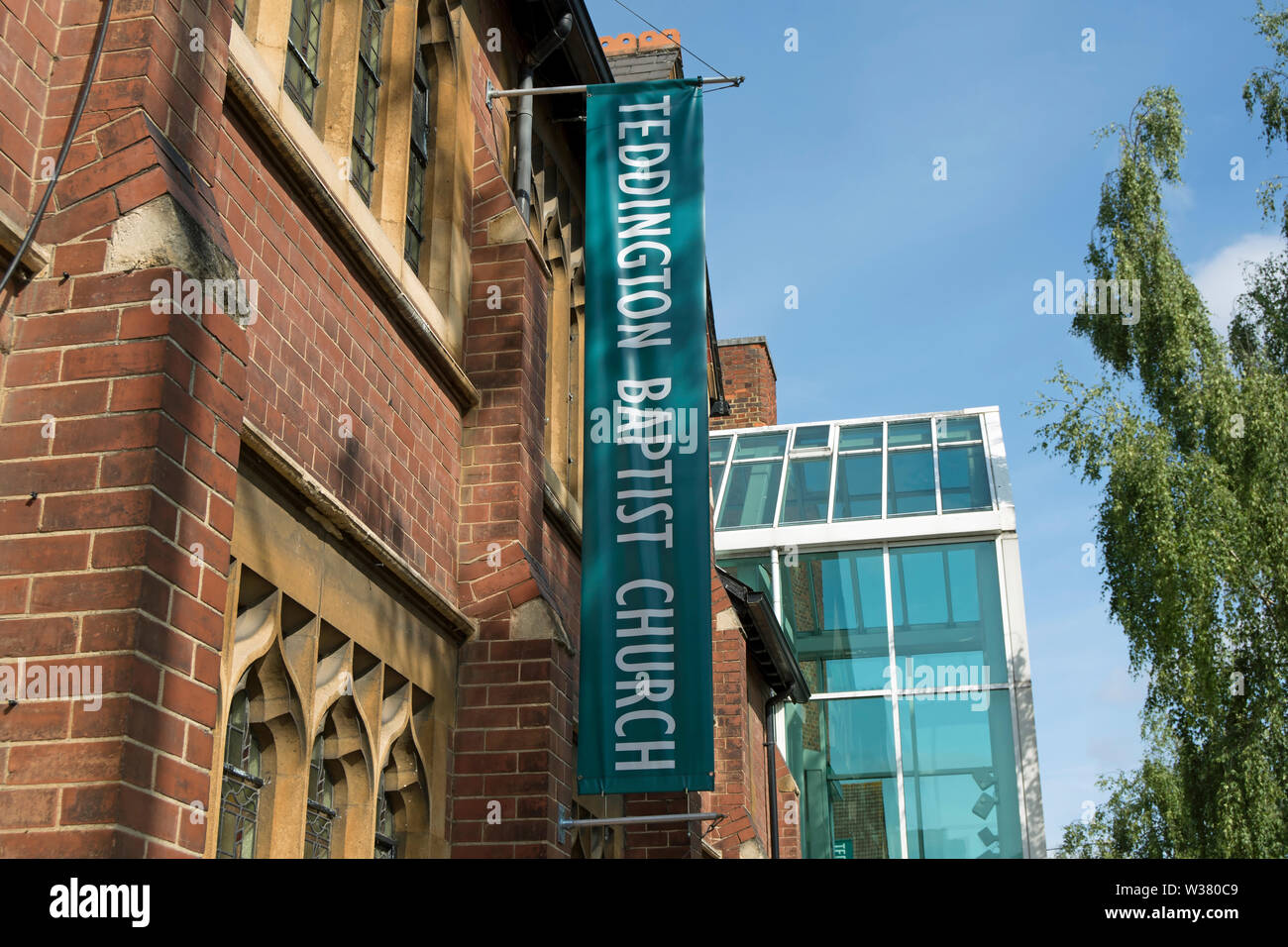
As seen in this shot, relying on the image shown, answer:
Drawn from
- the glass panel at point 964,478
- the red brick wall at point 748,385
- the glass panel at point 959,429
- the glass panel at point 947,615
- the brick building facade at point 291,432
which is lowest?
the brick building facade at point 291,432

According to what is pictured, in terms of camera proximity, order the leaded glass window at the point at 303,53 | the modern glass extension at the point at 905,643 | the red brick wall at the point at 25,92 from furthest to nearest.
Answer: the modern glass extension at the point at 905,643, the leaded glass window at the point at 303,53, the red brick wall at the point at 25,92

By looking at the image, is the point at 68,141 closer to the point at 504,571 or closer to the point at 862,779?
the point at 504,571

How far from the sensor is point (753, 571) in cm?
2480

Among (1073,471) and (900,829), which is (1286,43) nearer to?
(1073,471)

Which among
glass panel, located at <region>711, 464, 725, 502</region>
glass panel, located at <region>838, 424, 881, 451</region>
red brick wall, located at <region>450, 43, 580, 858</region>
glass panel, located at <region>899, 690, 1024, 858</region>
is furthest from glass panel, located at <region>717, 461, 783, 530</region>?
red brick wall, located at <region>450, 43, 580, 858</region>

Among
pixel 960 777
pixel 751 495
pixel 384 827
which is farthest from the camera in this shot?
pixel 751 495

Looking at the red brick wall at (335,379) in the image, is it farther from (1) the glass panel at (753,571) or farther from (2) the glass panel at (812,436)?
(2) the glass panel at (812,436)

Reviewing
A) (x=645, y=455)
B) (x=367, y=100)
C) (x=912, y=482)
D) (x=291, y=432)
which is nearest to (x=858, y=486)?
(x=912, y=482)

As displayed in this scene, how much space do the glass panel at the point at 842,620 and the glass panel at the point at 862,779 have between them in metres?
0.51

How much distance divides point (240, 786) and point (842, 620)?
19.0 metres

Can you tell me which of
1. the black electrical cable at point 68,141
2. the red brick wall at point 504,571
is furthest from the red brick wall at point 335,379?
the black electrical cable at point 68,141

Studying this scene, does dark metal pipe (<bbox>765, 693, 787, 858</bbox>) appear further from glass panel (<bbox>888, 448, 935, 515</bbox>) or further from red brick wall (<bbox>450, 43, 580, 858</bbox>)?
red brick wall (<bbox>450, 43, 580, 858</bbox>)

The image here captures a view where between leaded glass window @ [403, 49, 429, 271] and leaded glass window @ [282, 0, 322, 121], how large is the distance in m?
1.09

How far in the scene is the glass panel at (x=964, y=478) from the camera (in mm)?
24094
